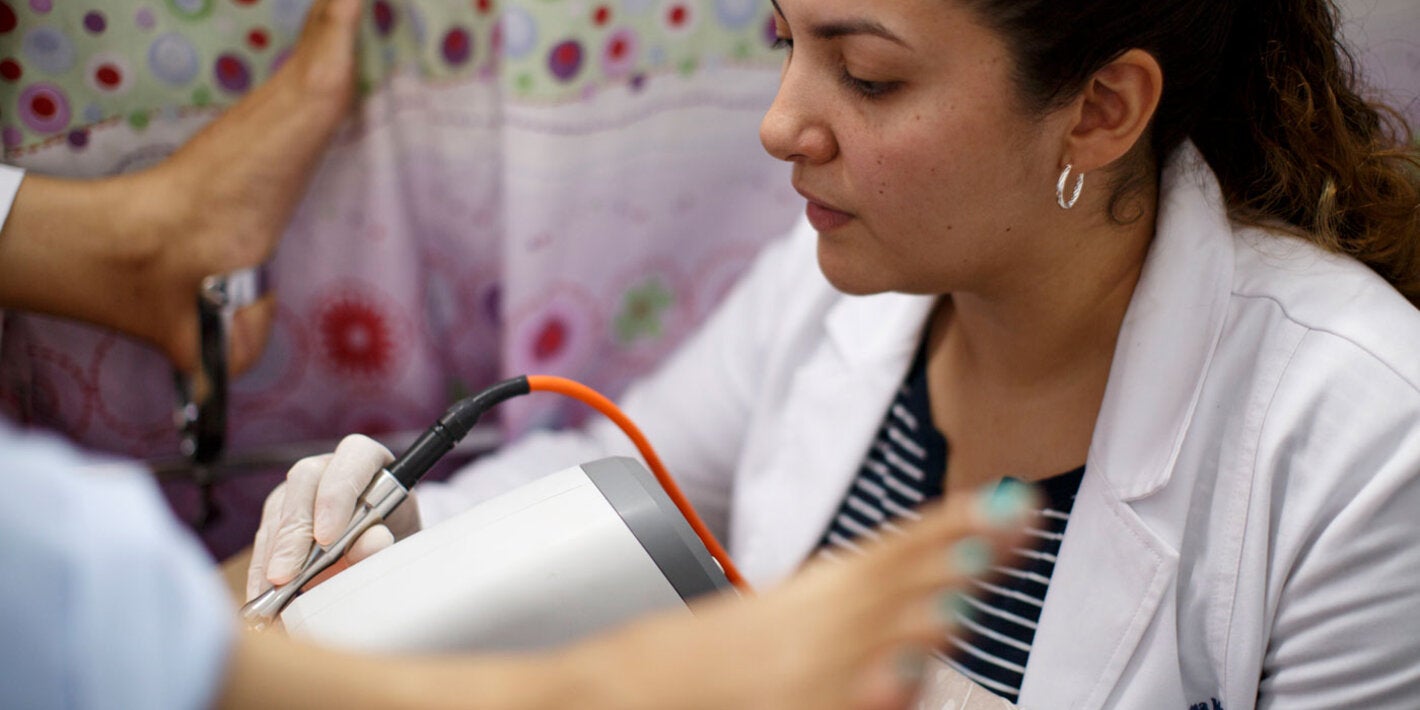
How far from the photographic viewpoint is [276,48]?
1.09 metres

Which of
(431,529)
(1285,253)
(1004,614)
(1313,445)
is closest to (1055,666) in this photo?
(1004,614)

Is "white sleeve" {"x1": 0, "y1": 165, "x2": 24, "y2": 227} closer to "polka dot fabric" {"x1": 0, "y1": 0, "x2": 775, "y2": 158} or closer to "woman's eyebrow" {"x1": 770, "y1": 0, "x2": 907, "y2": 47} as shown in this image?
"polka dot fabric" {"x1": 0, "y1": 0, "x2": 775, "y2": 158}

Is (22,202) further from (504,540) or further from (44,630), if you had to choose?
(44,630)

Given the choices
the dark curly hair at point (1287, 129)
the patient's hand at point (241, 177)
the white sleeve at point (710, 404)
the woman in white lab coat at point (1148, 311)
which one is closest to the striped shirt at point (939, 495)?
the woman in white lab coat at point (1148, 311)

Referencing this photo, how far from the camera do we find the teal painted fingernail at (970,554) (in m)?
0.42

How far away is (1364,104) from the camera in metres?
0.94

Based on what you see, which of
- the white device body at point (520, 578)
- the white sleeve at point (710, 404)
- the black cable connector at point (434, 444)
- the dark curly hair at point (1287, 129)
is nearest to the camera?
the white device body at point (520, 578)

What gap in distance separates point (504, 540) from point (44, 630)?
35 cm

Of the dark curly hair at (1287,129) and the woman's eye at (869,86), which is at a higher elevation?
the woman's eye at (869,86)

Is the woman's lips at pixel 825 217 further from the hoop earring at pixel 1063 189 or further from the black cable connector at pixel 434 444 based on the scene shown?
the black cable connector at pixel 434 444

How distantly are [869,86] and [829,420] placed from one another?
394 mm

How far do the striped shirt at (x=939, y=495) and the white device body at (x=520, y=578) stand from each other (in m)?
0.33

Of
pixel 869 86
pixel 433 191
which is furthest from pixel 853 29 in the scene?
pixel 433 191

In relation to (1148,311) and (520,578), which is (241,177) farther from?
(1148,311)
